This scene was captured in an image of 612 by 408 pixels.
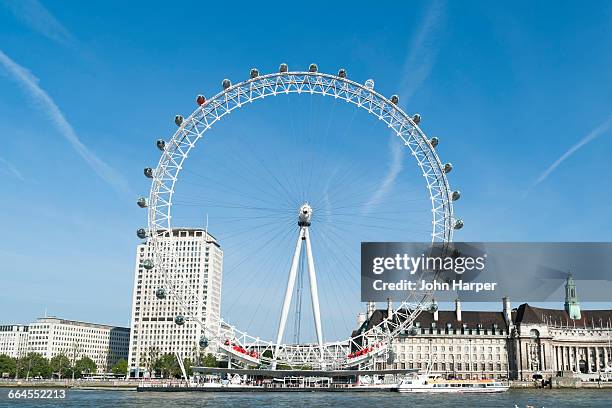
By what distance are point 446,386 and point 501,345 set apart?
58.8 m

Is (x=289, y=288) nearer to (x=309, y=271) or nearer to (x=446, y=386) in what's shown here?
(x=309, y=271)

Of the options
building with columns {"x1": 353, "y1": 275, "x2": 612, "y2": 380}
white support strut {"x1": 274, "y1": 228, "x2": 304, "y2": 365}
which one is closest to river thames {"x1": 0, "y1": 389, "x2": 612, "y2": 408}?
white support strut {"x1": 274, "y1": 228, "x2": 304, "y2": 365}

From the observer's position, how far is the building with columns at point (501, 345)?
174750mm

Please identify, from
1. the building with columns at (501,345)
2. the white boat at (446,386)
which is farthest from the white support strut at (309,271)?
the building with columns at (501,345)

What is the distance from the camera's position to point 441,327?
178500mm

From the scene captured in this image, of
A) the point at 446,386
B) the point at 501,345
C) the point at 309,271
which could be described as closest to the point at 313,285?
the point at 309,271

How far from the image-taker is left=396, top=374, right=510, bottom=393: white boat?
119600 millimetres

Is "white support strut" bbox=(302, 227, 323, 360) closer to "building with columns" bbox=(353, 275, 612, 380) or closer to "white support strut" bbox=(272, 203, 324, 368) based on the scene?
"white support strut" bbox=(272, 203, 324, 368)

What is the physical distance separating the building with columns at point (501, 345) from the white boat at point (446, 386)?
45815 millimetres

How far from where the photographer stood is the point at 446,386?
124m

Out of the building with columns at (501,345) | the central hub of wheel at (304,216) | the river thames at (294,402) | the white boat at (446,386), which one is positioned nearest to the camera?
the river thames at (294,402)

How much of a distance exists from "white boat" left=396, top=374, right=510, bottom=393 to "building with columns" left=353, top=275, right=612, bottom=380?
4582 centimetres

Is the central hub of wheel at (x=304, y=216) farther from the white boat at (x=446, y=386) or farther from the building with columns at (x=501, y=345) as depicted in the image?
the building with columns at (x=501, y=345)

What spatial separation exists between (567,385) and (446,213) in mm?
77762
